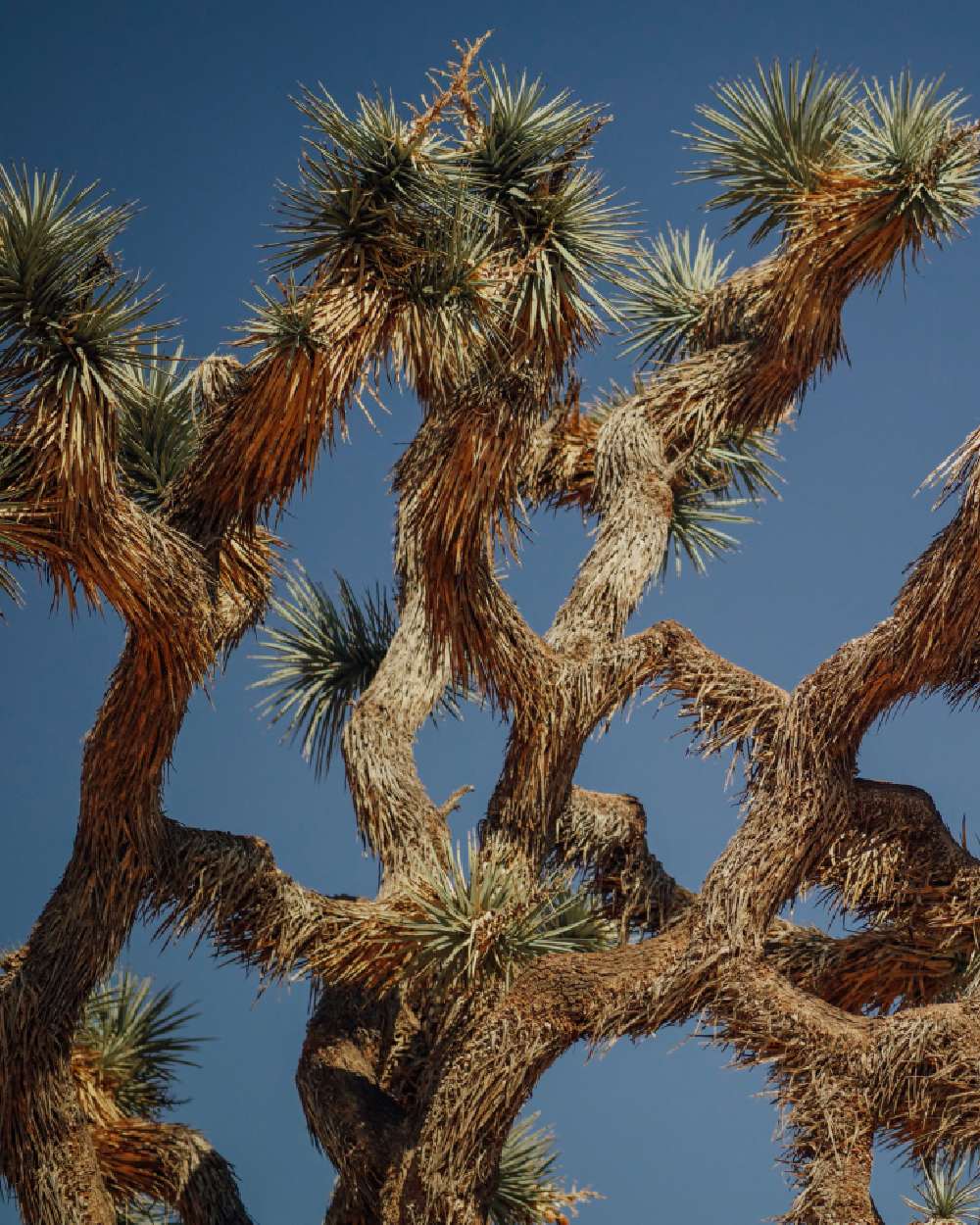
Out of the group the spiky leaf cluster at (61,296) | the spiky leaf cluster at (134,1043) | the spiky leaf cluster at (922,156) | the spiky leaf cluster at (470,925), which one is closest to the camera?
the spiky leaf cluster at (61,296)

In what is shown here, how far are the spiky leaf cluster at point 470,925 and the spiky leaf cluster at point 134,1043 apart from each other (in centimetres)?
189

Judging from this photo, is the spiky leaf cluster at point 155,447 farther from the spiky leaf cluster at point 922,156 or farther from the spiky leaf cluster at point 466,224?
the spiky leaf cluster at point 922,156

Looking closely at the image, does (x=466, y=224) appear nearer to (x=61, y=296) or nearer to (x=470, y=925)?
(x=61, y=296)

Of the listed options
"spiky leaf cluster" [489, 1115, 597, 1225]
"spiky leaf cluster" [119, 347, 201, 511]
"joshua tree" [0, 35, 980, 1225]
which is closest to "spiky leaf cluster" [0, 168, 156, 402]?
"joshua tree" [0, 35, 980, 1225]

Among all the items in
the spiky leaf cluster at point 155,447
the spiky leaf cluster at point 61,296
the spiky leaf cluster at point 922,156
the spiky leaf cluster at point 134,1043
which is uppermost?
the spiky leaf cluster at point 922,156

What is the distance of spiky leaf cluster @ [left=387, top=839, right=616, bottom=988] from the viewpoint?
7.67 m

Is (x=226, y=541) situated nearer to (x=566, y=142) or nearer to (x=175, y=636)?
(x=175, y=636)

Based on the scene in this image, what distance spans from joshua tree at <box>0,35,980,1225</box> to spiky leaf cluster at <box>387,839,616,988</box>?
0.07 feet

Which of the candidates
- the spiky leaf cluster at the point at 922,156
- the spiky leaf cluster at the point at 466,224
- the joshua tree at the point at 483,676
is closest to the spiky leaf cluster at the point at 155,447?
the joshua tree at the point at 483,676

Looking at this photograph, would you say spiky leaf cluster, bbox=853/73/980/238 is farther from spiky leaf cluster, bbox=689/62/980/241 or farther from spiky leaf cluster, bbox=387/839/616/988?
spiky leaf cluster, bbox=387/839/616/988

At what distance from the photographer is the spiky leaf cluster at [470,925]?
767 cm

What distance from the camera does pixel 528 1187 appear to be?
31.3 ft

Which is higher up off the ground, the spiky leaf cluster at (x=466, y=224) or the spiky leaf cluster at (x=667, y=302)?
the spiky leaf cluster at (x=667, y=302)

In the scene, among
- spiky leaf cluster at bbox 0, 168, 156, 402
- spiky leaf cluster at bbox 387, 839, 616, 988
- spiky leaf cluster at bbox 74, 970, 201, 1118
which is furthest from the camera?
spiky leaf cluster at bbox 74, 970, 201, 1118
